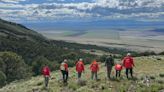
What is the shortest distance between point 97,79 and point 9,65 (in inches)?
3051

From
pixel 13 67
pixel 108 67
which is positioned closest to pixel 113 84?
pixel 108 67

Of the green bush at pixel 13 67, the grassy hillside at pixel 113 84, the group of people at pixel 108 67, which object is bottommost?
the green bush at pixel 13 67

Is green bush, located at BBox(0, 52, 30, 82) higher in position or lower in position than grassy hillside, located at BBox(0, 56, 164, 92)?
lower

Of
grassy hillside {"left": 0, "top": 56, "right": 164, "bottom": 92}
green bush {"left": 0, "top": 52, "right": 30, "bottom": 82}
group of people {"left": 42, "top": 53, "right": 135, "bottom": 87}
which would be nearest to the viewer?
grassy hillside {"left": 0, "top": 56, "right": 164, "bottom": 92}

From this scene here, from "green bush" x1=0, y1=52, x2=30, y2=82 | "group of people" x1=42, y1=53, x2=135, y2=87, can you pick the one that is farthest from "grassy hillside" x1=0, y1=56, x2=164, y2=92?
"green bush" x1=0, y1=52, x2=30, y2=82

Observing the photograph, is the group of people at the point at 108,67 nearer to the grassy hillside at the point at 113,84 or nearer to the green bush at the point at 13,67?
the grassy hillside at the point at 113,84

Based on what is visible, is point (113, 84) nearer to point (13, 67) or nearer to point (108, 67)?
point (108, 67)

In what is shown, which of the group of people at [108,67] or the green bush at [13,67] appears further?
the green bush at [13,67]

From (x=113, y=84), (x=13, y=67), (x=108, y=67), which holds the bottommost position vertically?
(x=13, y=67)

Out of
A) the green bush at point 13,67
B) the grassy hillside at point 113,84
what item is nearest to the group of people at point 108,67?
the grassy hillside at point 113,84

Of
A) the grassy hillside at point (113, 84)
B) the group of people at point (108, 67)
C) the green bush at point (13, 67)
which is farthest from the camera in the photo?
the green bush at point (13, 67)

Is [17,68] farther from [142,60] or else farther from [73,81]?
[73,81]

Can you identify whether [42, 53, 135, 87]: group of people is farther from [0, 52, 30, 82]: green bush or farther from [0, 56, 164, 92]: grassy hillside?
[0, 52, 30, 82]: green bush

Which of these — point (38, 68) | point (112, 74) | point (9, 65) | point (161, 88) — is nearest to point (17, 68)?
point (9, 65)
